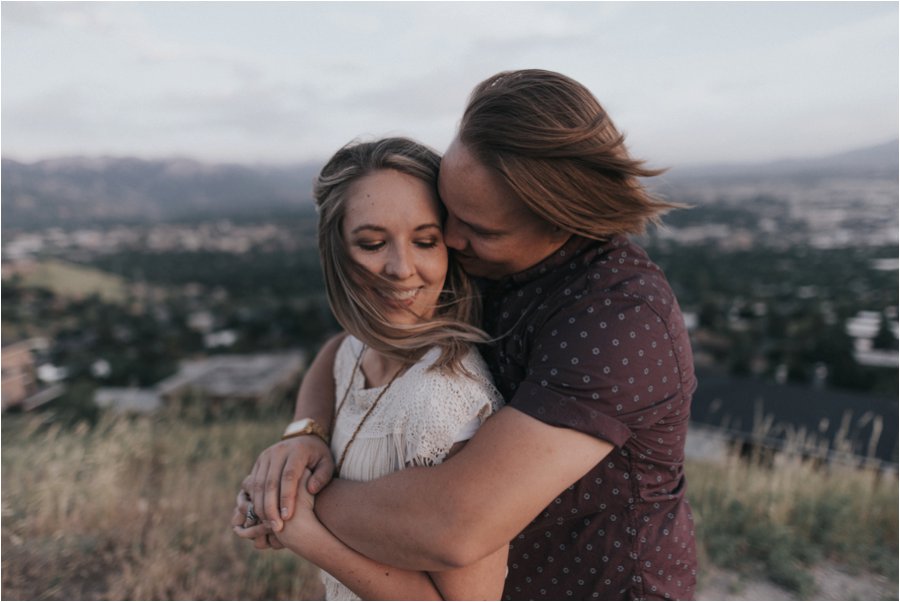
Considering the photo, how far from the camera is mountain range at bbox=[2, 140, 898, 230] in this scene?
88.4 ft

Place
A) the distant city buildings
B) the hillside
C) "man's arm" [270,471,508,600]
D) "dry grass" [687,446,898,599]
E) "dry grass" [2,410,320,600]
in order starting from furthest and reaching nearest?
the hillside < the distant city buildings < "dry grass" [687,446,898,599] < "dry grass" [2,410,320,600] < "man's arm" [270,471,508,600]

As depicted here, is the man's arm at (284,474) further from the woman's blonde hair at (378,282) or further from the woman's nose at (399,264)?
the woman's nose at (399,264)

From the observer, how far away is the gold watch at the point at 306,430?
78.7 inches

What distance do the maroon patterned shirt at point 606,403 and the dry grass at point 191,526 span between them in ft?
7.27

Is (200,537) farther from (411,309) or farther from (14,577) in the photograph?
(411,309)

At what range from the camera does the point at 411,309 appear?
1.90m

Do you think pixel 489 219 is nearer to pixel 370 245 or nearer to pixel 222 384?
pixel 370 245

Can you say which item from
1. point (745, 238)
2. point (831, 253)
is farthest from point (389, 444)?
point (745, 238)

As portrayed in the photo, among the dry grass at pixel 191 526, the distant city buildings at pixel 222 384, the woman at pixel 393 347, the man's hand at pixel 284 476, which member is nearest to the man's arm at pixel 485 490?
the woman at pixel 393 347

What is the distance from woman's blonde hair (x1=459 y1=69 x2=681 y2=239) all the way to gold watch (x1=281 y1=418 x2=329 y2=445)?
0.97 metres

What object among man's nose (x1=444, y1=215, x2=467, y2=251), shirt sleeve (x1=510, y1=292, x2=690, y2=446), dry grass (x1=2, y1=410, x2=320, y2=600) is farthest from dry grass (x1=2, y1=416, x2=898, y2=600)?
shirt sleeve (x1=510, y1=292, x2=690, y2=446)

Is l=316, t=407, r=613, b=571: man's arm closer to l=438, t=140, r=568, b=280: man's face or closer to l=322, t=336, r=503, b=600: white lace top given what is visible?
l=322, t=336, r=503, b=600: white lace top

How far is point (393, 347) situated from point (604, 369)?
64cm

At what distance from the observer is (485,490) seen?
1.35 m
